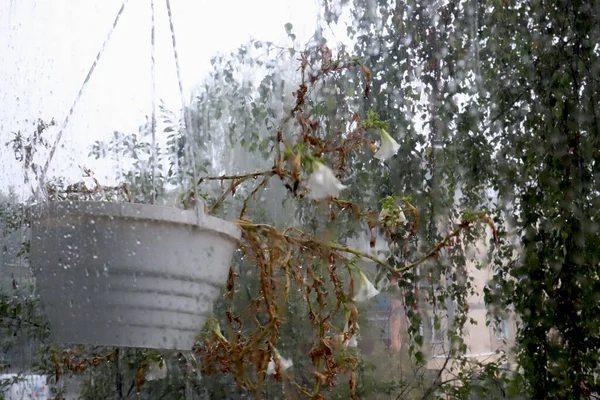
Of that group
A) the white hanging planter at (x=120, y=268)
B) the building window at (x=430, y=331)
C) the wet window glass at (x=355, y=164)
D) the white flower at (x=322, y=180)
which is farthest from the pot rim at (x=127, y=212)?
the building window at (x=430, y=331)

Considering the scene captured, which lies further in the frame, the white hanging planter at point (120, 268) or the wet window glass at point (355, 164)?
the wet window glass at point (355, 164)

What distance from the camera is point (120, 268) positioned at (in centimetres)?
53

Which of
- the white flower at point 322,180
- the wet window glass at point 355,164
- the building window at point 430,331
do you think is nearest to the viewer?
the white flower at point 322,180

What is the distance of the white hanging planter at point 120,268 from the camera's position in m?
0.52

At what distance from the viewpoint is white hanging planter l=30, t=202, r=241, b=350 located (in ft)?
1.72

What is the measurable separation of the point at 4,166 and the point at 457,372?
3.04 ft

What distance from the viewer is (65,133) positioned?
1.19 meters

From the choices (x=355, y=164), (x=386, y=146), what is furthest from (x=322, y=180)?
(x=355, y=164)

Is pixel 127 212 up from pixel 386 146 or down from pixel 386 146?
down

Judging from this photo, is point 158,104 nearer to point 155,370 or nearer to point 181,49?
point 181,49

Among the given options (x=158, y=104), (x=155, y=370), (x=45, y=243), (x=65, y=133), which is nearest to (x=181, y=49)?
(x=158, y=104)

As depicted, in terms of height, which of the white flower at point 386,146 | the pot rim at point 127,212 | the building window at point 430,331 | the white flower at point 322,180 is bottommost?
the building window at point 430,331

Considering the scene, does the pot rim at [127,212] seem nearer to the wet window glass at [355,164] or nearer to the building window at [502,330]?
the wet window glass at [355,164]

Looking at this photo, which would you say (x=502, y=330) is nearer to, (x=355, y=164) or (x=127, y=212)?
(x=355, y=164)
